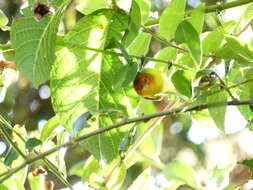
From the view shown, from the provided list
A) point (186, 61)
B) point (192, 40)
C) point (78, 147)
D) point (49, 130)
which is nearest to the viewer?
point (192, 40)

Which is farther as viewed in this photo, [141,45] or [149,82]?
[141,45]

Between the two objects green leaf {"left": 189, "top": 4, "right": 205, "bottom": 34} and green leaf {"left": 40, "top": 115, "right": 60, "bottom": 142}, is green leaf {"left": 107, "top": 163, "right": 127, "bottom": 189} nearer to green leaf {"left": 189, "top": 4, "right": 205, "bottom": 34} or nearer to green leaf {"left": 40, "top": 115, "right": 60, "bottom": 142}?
Result: green leaf {"left": 40, "top": 115, "right": 60, "bottom": 142}

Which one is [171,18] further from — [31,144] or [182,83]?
[31,144]

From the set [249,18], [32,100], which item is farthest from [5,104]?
[249,18]

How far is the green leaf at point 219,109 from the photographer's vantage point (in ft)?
2.52

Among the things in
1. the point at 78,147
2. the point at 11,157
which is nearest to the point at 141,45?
the point at 11,157

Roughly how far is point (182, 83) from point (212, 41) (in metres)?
0.09

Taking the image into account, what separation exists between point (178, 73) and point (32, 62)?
23cm

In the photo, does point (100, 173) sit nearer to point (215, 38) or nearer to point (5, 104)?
point (215, 38)

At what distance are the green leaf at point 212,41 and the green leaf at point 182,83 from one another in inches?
2.9

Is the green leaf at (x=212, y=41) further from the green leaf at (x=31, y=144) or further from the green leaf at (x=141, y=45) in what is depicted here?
the green leaf at (x=31, y=144)

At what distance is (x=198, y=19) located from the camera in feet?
2.59

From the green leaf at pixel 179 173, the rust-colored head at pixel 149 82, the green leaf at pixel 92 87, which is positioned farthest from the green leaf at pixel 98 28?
the green leaf at pixel 179 173

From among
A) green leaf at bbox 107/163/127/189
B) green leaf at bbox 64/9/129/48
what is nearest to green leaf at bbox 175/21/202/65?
green leaf at bbox 64/9/129/48
